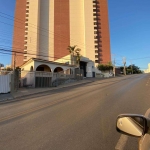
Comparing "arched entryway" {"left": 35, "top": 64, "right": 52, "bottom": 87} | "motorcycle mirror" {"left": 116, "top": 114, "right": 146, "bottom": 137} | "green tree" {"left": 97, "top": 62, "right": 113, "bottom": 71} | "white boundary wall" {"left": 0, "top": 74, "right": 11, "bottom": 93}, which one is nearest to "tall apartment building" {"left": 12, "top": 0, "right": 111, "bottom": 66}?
"green tree" {"left": 97, "top": 62, "right": 113, "bottom": 71}

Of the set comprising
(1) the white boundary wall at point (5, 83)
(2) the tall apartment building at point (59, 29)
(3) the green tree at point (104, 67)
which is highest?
(2) the tall apartment building at point (59, 29)

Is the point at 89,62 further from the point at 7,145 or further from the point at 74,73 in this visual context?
the point at 7,145

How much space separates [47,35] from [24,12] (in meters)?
17.3

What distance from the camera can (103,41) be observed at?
7338 centimetres

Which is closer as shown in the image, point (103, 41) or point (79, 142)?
point (79, 142)

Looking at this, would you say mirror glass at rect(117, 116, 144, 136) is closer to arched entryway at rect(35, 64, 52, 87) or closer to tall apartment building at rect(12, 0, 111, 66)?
arched entryway at rect(35, 64, 52, 87)

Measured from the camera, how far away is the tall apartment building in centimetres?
6912

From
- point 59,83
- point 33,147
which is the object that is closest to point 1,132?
point 33,147

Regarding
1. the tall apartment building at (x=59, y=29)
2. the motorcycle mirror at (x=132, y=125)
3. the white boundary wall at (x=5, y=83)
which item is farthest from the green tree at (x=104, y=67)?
the motorcycle mirror at (x=132, y=125)

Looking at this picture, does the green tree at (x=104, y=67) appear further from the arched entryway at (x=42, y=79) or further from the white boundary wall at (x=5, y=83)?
the white boundary wall at (x=5, y=83)

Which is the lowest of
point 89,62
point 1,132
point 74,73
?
point 1,132

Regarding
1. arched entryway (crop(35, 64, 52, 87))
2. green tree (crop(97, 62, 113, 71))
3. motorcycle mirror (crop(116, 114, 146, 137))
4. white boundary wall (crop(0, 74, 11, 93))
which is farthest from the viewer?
green tree (crop(97, 62, 113, 71))

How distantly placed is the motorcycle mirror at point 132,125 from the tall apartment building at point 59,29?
6651 centimetres

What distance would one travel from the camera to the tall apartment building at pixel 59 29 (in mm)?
69125
